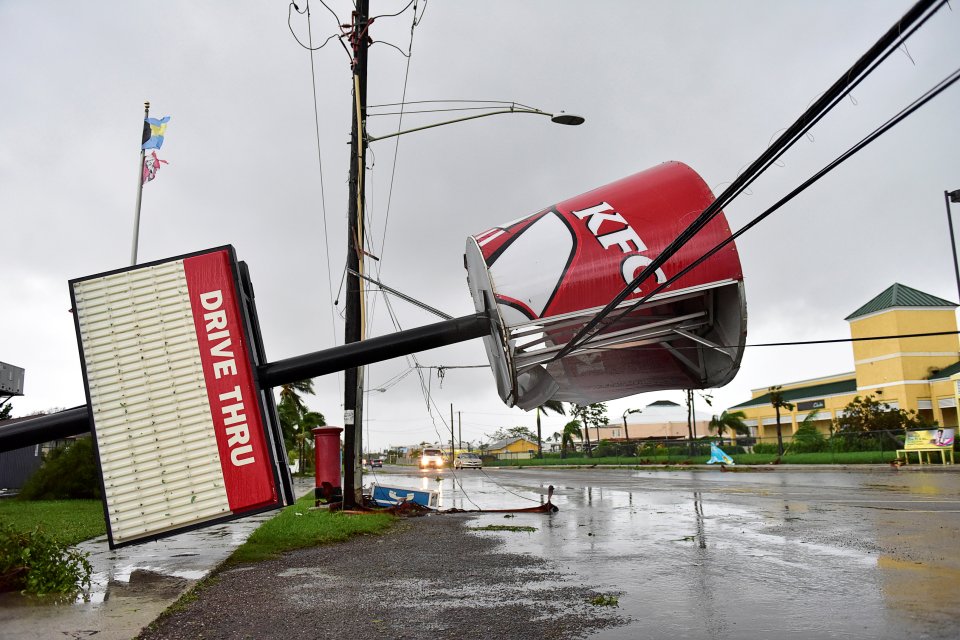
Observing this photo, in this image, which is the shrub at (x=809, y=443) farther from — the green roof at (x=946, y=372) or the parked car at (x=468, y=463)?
the parked car at (x=468, y=463)

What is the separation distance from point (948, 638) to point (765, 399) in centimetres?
5790

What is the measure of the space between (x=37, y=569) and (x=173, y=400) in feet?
7.02

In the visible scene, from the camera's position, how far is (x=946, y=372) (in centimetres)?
4250

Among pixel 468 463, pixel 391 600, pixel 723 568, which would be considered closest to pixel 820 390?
pixel 468 463

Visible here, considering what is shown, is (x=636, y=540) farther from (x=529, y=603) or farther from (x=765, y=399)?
(x=765, y=399)

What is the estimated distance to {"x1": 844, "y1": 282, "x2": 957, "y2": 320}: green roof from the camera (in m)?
42.4

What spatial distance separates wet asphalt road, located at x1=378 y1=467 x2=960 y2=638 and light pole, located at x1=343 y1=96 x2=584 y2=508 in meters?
2.90

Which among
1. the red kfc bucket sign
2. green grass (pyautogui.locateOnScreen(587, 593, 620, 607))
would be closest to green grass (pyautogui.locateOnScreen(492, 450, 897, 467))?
the red kfc bucket sign

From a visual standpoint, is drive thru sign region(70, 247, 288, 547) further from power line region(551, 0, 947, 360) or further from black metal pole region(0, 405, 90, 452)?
power line region(551, 0, 947, 360)

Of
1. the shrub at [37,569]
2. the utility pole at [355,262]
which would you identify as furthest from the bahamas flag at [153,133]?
the shrub at [37,569]

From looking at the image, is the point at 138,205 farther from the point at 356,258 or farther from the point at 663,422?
the point at 663,422

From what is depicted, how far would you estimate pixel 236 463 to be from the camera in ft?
20.7

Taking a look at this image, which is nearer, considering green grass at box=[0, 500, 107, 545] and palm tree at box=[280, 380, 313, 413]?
green grass at box=[0, 500, 107, 545]

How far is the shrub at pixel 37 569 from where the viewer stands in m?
6.64
